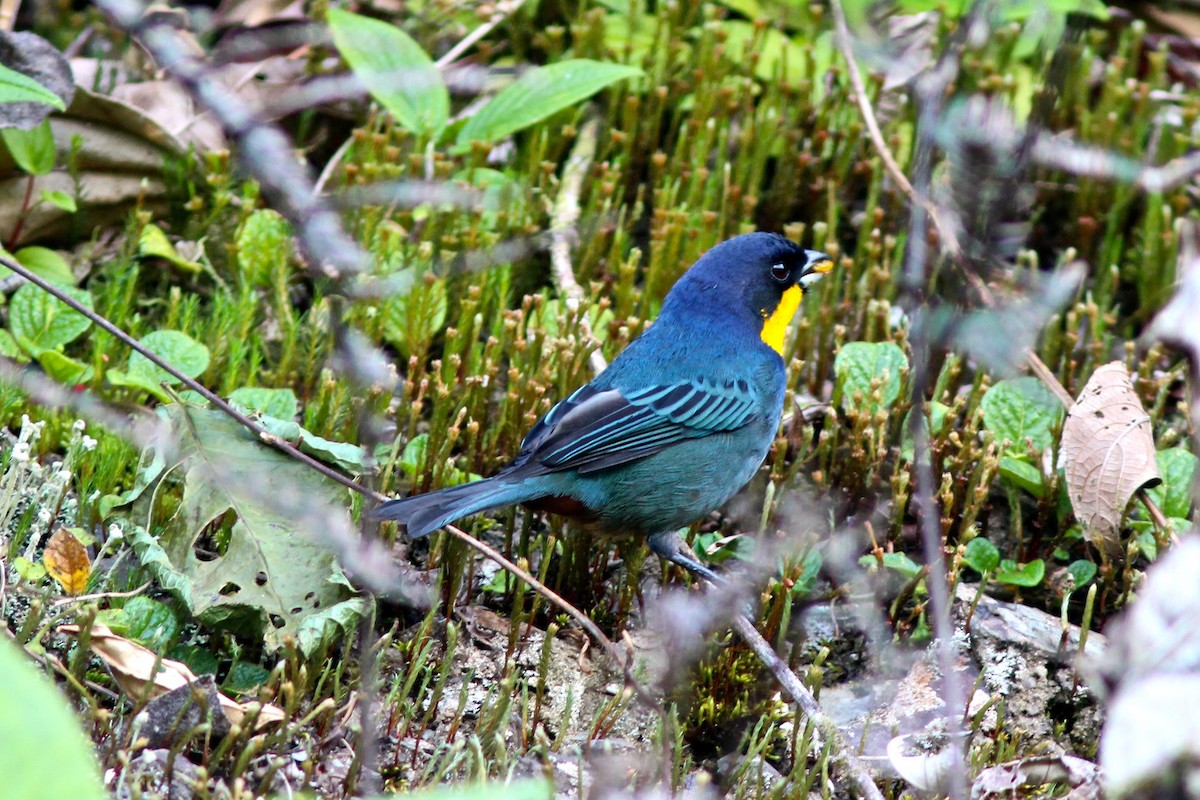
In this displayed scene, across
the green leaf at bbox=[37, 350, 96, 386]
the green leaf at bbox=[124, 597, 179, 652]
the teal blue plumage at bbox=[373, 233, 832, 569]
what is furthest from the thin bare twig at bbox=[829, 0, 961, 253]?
the green leaf at bbox=[124, 597, 179, 652]

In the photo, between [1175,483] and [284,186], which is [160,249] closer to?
[284,186]

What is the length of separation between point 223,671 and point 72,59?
3674 mm

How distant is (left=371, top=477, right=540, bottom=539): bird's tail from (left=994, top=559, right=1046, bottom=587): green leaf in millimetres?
1541

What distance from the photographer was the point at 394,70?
5.58 meters

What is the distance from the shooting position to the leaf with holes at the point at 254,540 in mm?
3344

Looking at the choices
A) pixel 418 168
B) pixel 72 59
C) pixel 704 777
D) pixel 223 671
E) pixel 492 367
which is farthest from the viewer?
pixel 72 59

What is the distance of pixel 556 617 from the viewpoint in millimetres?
3830

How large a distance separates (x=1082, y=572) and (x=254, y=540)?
8.43 feet

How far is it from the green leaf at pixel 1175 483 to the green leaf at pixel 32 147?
4089 mm

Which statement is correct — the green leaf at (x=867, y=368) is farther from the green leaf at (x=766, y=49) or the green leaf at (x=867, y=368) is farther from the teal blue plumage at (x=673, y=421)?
the green leaf at (x=766, y=49)

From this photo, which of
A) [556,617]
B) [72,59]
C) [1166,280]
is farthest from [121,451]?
[1166,280]

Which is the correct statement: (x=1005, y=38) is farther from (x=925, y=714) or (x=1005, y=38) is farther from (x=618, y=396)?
(x=925, y=714)

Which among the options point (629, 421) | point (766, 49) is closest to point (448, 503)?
point (629, 421)

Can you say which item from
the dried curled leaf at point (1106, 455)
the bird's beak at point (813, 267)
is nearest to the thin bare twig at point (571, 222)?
the bird's beak at point (813, 267)
